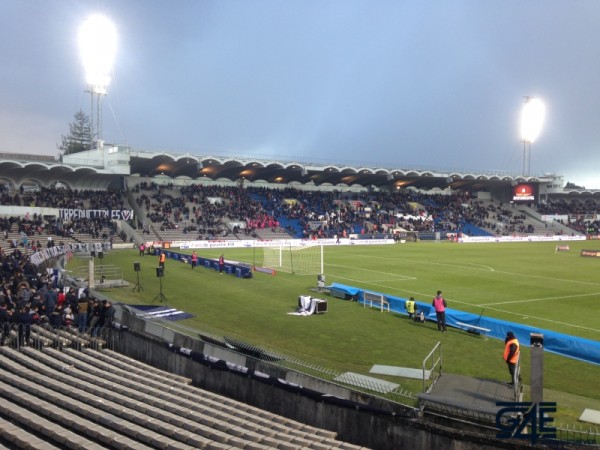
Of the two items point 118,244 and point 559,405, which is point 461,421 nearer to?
point 559,405

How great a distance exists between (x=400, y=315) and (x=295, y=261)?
20.8m

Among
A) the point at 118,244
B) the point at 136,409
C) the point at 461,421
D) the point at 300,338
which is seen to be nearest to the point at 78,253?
the point at 118,244

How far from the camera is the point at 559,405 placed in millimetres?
12047

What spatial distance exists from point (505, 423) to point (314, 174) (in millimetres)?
75978

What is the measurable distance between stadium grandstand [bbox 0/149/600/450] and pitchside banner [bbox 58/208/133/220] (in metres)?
0.14

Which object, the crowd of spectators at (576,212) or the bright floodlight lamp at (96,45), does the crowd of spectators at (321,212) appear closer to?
the crowd of spectators at (576,212)

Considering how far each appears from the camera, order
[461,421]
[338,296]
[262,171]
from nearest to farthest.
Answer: [461,421], [338,296], [262,171]

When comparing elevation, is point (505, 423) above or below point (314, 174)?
below

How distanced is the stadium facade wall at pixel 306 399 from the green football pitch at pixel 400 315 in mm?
3106

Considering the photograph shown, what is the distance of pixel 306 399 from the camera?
1062cm

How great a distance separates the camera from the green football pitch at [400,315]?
15133 millimetres

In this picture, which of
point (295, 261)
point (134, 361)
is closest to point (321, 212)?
point (295, 261)

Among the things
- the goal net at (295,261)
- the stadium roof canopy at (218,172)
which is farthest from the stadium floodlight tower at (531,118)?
the goal net at (295,261)

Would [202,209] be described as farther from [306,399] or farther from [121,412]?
[121,412]
